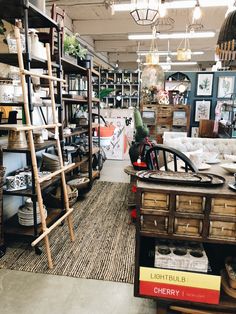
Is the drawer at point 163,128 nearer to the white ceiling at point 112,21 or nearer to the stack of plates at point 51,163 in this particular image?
the white ceiling at point 112,21

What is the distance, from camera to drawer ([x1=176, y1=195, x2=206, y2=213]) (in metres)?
1.42

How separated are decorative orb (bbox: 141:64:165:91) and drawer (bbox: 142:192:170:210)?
5.66m

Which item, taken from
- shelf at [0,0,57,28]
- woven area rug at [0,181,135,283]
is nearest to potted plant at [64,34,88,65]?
shelf at [0,0,57,28]

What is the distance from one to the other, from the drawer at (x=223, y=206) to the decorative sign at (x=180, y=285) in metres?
0.36

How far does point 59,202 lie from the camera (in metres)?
3.23

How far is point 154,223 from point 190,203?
0.23 meters

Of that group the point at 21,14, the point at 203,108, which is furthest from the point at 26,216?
the point at 203,108

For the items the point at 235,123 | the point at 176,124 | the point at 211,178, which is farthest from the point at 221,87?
the point at 211,178

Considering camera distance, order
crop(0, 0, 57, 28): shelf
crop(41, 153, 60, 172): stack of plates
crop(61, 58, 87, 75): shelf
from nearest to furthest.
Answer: crop(0, 0, 57, 28): shelf → crop(41, 153, 60, 172): stack of plates → crop(61, 58, 87, 75): shelf

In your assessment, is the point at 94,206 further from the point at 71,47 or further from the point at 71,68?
the point at 71,47

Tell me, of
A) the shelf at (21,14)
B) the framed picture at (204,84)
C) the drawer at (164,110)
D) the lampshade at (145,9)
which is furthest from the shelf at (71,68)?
the framed picture at (204,84)

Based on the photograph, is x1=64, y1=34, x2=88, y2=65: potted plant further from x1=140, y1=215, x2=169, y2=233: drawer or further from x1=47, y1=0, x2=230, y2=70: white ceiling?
x1=47, y1=0, x2=230, y2=70: white ceiling

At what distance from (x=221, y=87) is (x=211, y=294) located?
6.65 metres

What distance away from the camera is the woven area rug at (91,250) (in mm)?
2260
